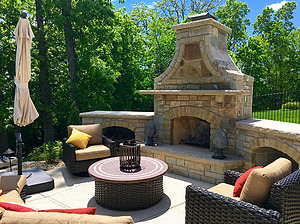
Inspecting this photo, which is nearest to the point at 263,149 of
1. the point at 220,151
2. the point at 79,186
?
the point at 220,151

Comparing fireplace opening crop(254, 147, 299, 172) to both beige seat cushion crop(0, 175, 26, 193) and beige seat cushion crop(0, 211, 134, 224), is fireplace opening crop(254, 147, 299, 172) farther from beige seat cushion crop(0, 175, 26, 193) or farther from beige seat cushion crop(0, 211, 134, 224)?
beige seat cushion crop(0, 175, 26, 193)

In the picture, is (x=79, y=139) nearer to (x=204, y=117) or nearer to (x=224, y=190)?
(x=204, y=117)

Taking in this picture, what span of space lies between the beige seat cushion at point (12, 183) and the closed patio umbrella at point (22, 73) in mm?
800

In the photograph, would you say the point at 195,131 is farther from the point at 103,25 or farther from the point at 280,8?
the point at 280,8

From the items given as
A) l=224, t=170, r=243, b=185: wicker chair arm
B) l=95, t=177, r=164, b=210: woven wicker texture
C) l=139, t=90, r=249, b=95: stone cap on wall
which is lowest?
l=95, t=177, r=164, b=210: woven wicker texture

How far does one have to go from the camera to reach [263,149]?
524 centimetres

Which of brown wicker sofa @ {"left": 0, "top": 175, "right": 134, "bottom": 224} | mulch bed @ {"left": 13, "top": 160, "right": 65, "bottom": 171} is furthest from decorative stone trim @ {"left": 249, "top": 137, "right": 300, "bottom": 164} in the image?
mulch bed @ {"left": 13, "top": 160, "right": 65, "bottom": 171}

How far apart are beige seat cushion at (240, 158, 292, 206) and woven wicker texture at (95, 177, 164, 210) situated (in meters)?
1.82

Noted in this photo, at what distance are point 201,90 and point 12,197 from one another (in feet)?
14.4

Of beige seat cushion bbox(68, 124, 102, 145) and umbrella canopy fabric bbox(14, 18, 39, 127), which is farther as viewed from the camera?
beige seat cushion bbox(68, 124, 102, 145)

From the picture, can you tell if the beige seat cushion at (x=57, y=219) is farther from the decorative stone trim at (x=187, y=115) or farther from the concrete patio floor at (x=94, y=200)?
the decorative stone trim at (x=187, y=115)

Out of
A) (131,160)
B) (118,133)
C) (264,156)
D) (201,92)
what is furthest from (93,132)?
(264,156)

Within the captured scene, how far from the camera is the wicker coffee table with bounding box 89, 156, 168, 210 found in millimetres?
3984

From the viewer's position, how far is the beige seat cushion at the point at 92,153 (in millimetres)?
5531
